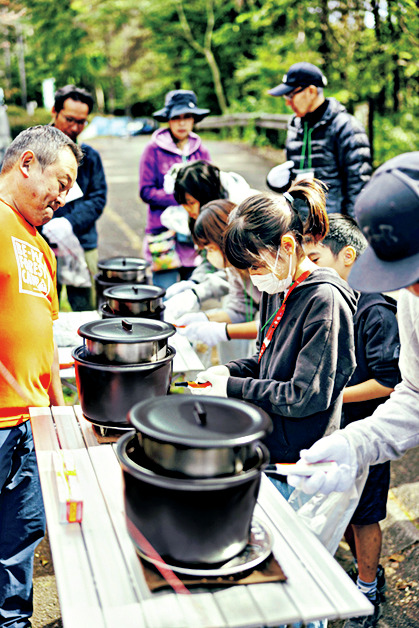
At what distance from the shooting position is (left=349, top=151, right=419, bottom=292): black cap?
5.13 feet

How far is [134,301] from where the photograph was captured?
3180 mm

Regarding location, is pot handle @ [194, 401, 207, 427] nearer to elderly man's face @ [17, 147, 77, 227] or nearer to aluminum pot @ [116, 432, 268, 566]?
aluminum pot @ [116, 432, 268, 566]

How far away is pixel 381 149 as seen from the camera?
37.1ft

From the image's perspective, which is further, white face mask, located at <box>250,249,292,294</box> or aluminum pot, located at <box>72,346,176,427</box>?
white face mask, located at <box>250,249,292,294</box>

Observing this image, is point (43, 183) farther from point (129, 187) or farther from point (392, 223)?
point (129, 187)

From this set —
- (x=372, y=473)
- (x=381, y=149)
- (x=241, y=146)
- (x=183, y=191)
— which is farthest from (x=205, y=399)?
(x=241, y=146)

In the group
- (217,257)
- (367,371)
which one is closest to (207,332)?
(217,257)

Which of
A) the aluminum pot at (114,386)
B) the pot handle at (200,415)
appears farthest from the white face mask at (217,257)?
the pot handle at (200,415)

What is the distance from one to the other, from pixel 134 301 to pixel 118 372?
109 cm

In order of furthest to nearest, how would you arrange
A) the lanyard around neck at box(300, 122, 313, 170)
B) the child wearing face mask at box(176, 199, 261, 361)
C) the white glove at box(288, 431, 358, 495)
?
the lanyard around neck at box(300, 122, 313, 170)
the child wearing face mask at box(176, 199, 261, 361)
the white glove at box(288, 431, 358, 495)

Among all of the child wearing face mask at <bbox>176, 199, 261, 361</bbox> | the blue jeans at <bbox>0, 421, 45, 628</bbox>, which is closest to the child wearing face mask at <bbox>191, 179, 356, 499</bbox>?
the blue jeans at <bbox>0, 421, 45, 628</bbox>

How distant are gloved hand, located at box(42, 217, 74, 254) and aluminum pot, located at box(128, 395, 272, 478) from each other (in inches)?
126

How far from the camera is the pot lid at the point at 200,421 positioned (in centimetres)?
147

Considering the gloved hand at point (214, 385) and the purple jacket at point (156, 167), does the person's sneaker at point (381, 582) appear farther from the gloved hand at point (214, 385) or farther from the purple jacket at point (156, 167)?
the purple jacket at point (156, 167)
